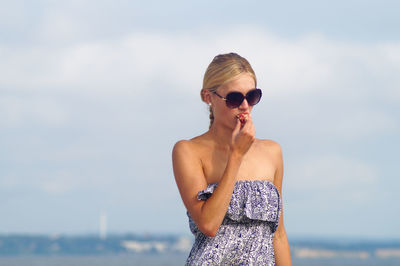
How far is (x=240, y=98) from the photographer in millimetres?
5812

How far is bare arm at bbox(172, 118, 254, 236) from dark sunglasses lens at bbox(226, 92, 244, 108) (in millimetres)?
160

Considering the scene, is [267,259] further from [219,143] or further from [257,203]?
[219,143]

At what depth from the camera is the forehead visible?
5848mm

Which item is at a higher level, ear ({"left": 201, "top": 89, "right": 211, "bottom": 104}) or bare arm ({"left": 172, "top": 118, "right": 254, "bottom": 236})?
ear ({"left": 201, "top": 89, "right": 211, "bottom": 104})

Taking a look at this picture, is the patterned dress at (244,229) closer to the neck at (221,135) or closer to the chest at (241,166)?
the chest at (241,166)

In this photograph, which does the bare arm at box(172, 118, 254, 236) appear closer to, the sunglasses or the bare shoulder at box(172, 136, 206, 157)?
the bare shoulder at box(172, 136, 206, 157)

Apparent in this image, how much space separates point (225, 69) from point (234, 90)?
179 mm

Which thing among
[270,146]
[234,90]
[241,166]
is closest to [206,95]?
[234,90]

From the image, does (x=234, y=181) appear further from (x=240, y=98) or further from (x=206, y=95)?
(x=206, y=95)

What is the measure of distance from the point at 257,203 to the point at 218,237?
0.42 m

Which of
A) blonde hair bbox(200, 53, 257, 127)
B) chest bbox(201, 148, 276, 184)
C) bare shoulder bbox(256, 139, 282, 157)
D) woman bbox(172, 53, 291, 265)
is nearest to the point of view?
woman bbox(172, 53, 291, 265)

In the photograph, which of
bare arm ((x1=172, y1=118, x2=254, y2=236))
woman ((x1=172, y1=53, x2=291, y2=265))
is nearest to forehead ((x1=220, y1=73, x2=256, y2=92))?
woman ((x1=172, y1=53, x2=291, y2=265))

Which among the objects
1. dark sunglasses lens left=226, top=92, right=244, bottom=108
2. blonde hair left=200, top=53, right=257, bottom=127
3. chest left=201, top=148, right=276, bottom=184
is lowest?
chest left=201, top=148, right=276, bottom=184

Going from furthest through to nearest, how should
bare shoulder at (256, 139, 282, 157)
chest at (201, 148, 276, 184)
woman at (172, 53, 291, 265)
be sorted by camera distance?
bare shoulder at (256, 139, 282, 157), chest at (201, 148, 276, 184), woman at (172, 53, 291, 265)
